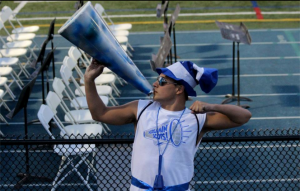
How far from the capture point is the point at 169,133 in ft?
12.5

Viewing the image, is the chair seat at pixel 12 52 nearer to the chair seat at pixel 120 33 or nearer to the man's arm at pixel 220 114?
the chair seat at pixel 120 33

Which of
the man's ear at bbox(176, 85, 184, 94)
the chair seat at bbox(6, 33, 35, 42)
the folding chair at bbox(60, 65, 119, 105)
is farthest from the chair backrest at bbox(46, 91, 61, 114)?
the chair seat at bbox(6, 33, 35, 42)

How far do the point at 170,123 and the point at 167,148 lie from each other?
0.17 metres

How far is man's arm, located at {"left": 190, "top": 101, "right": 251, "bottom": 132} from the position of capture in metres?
3.76

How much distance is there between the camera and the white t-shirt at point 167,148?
3.79m

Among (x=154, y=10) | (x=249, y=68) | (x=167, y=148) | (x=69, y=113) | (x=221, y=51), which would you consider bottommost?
(x=167, y=148)

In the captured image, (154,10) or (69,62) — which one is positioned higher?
(154,10)

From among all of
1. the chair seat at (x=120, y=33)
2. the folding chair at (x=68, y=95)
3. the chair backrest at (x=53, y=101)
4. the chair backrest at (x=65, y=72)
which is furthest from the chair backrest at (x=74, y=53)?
the chair seat at (x=120, y=33)

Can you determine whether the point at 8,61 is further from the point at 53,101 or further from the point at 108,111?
the point at 108,111

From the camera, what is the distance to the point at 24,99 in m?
6.45

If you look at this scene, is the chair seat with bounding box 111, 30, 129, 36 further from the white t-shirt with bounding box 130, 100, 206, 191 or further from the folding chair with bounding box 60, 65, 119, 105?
the white t-shirt with bounding box 130, 100, 206, 191

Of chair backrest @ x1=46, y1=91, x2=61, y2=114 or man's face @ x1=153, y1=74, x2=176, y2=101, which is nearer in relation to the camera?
man's face @ x1=153, y1=74, x2=176, y2=101

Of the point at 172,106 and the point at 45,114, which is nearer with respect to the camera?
the point at 172,106

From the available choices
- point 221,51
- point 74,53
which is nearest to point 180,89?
point 74,53
